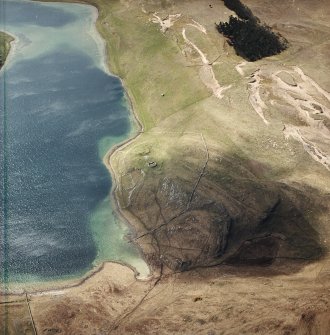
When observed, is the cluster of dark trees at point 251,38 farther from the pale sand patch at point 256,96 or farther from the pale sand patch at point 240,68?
the pale sand patch at point 256,96

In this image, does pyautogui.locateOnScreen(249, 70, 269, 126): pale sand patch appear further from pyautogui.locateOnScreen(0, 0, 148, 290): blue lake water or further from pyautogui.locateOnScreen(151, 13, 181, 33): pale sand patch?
pyautogui.locateOnScreen(151, 13, 181, 33): pale sand patch

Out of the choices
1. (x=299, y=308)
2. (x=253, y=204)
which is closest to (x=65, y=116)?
(x=253, y=204)

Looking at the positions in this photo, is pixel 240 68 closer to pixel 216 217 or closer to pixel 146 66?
pixel 146 66

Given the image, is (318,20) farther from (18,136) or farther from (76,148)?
(18,136)

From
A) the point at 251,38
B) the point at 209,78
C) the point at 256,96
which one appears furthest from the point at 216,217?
the point at 251,38

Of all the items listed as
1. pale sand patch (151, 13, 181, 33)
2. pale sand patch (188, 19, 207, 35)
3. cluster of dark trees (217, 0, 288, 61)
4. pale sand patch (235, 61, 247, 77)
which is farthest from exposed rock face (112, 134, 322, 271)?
pale sand patch (151, 13, 181, 33)

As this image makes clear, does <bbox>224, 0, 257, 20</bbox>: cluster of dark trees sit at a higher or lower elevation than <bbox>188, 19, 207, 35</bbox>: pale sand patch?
higher

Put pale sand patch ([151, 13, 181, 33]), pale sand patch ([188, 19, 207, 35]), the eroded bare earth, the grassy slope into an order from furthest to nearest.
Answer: pale sand patch ([151, 13, 181, 33]), pale sand patch ([188, 19, 207, 35]), the grassy slope, the eroded bare earth
